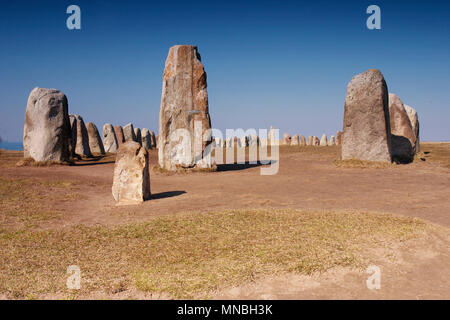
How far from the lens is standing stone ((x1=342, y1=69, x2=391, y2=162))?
1250 cm

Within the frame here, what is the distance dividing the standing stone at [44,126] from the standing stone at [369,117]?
37.0ft

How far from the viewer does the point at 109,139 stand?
23938mm

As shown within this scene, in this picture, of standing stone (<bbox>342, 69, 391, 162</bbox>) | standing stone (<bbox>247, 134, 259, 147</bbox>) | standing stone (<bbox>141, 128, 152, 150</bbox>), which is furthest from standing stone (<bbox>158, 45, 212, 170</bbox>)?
standing stone (<bbox>247, 134, 259, 147</bbox>)

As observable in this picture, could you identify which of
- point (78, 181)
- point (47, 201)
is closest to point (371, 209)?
point (47, 201)

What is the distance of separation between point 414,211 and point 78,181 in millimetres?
A: 8216

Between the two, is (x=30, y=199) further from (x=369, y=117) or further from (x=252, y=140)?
(x=252, y=140)

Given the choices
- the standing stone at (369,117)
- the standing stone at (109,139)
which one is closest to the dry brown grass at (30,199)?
the standing stone at (369,117)

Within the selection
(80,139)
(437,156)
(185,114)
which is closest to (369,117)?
(437,156)

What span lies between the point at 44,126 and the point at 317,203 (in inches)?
445

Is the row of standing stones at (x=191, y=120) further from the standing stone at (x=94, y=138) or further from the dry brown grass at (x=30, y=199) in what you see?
the standing stone at (x=94, y=138)

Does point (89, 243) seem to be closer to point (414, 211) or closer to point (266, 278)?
point (266, 278)

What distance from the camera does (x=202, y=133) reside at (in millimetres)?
11750

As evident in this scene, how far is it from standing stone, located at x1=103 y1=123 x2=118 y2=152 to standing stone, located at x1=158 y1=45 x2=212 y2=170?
43.4 ft

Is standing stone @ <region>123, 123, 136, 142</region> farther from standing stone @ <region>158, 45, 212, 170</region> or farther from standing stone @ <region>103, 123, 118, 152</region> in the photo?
standing stone @ <region>158, 45, 212, 170</region>
